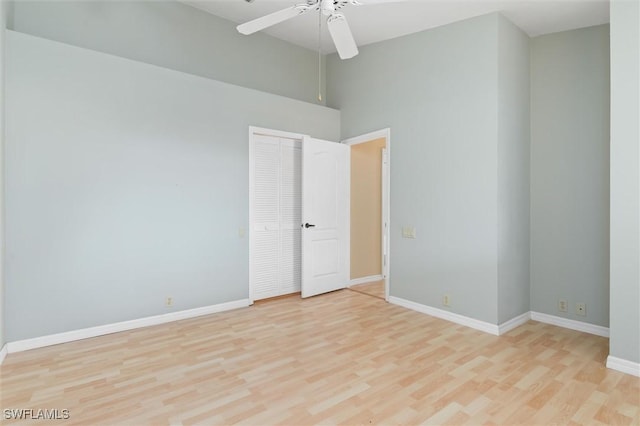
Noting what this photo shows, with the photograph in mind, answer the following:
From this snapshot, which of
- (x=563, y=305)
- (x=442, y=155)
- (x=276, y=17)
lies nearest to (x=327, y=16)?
(x=276, y=17)

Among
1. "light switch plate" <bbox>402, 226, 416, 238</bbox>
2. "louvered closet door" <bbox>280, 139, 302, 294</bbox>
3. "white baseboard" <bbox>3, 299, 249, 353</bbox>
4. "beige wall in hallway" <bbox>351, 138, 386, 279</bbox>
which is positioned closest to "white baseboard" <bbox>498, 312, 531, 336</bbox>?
"light switch plate" <bbox>402, 226, 416, 238</bbox>

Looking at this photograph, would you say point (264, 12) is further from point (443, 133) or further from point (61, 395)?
point (61, 395)

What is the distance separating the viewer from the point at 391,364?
9.37 feet

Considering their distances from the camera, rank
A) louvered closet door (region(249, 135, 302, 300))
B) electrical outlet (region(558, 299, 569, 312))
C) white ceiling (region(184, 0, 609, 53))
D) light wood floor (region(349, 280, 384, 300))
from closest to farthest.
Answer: white ceiling (region(184, 0, 609, 53)) < electrical outlet (region(558, 299, 569, 312)) < louvered closet door (region(249, 135, 302, 300)) < light wood floor (region(349, 280, 384, 300))

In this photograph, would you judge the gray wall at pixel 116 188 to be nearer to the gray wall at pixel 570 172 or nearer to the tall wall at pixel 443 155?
the tall wall at pixel 443 155

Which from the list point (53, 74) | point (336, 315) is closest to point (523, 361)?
point (336, 315)

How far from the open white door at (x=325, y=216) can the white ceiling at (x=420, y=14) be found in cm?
145

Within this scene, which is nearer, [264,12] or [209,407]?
[209,407]

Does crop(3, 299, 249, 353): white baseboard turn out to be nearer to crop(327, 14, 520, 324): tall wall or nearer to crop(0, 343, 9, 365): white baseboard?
crop(0, 343, 9, 365): white baseboard

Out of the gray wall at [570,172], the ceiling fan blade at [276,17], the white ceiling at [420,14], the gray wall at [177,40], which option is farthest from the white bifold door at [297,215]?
the gray wall at [570,172]

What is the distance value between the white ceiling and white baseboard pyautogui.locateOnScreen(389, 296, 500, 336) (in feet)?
10.1

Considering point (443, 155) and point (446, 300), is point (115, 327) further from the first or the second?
point (443, 155)

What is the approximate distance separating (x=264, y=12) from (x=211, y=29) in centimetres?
78

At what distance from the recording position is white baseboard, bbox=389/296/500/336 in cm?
362
